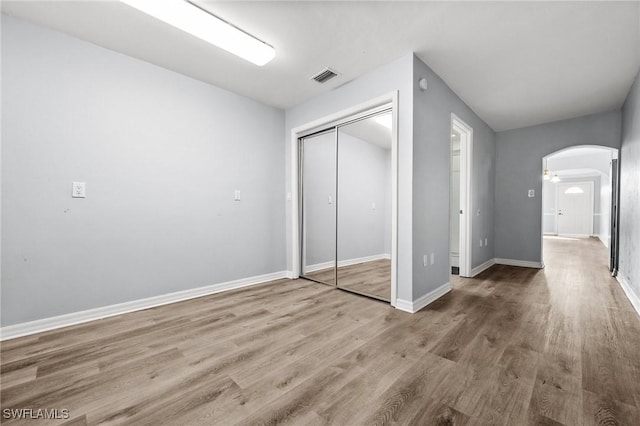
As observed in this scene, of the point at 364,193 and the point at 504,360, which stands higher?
the point at 364,193

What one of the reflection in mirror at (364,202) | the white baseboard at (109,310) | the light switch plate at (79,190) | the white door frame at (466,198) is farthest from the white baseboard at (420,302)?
the light switch plate at (79,190)

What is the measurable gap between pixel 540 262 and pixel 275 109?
504 centimetres

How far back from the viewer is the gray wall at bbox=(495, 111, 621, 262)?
14.0 ft

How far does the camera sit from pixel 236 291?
3174 millimetres

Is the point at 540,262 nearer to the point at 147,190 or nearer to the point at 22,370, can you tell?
the point at 147,190

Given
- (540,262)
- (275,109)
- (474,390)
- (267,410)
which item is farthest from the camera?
(540,262)

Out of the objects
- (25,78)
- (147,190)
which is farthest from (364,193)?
(25,78)

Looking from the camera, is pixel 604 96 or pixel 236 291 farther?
pixel 604 96

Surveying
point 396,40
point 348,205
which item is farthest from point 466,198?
point 396,40

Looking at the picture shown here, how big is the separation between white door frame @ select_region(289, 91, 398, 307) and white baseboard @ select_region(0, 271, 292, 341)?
85 cm

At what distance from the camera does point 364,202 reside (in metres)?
4.57

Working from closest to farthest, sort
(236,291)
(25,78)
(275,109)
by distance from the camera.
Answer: (25,78)
(236,291)
(275,109)

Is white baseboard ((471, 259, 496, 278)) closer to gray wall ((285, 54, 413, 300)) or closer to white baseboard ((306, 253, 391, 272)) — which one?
white baseboard ((306, 253, 391, 272))

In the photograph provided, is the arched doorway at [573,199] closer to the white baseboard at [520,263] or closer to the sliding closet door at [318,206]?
the white baseboard at [520,263]
